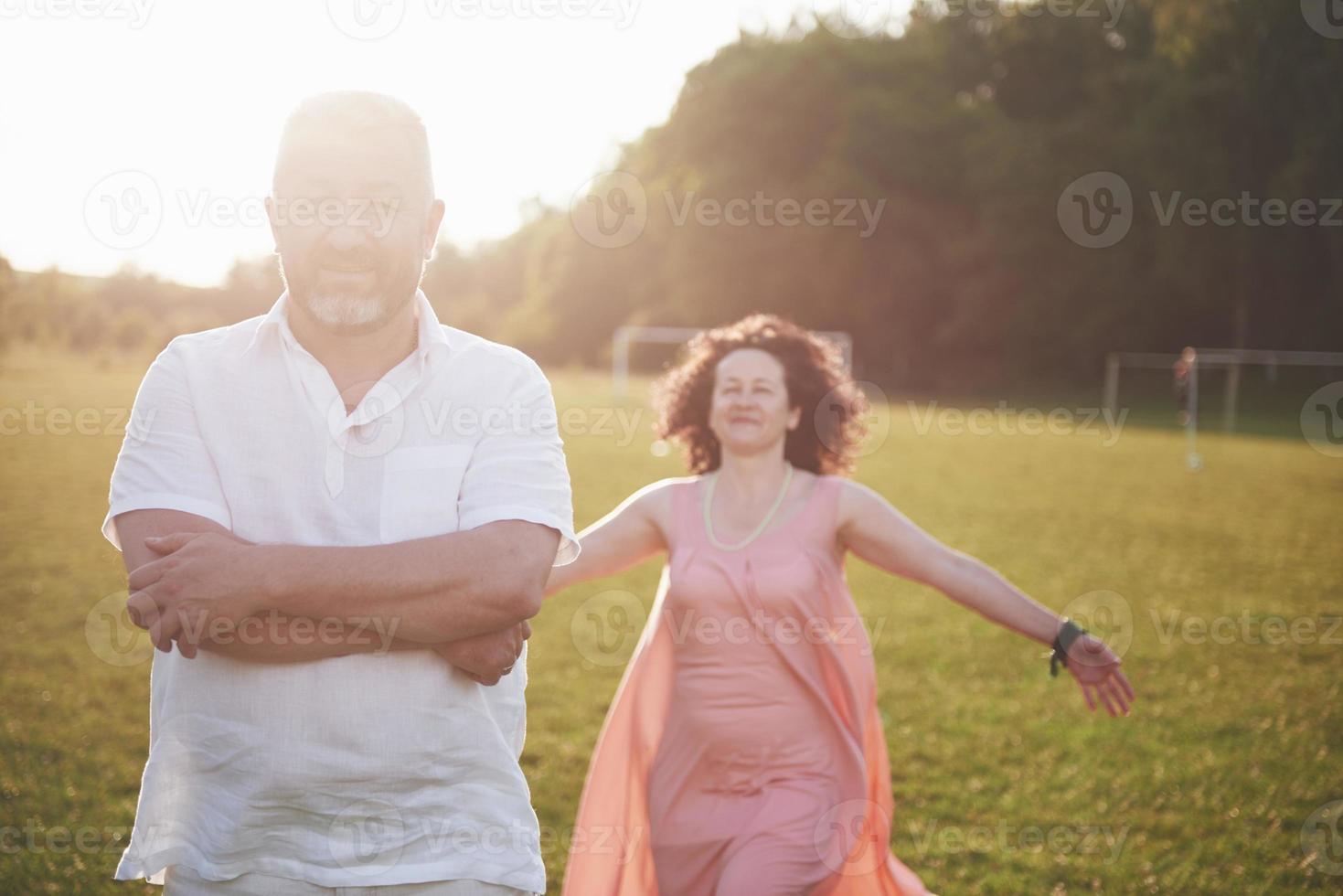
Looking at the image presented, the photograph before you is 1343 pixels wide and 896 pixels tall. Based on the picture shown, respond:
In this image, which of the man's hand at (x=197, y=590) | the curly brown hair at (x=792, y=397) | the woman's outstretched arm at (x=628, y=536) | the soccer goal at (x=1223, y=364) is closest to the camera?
the man's hand at (x=197, y=590)

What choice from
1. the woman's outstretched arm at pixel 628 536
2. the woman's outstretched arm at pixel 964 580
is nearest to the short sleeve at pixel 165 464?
the woman's outstretched arm at pixel 628 536

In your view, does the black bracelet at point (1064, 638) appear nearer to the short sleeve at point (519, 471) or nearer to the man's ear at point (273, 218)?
the short sleeve at point (519, 471)

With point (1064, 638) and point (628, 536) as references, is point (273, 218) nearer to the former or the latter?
point (628, 536)

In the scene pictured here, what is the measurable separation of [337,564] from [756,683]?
1.88m

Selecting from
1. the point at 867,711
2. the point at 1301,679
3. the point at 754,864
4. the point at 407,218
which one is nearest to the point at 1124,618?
the point at 1301,679

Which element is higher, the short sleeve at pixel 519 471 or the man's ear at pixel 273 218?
the man's ear at pixel 273 218

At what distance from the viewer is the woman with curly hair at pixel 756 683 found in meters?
3.37

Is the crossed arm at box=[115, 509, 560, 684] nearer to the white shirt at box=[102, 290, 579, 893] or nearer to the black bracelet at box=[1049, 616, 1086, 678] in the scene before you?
the white shirt at box=[102, 290, 579, 893]

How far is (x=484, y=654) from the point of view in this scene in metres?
2.07

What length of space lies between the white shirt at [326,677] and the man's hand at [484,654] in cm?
4

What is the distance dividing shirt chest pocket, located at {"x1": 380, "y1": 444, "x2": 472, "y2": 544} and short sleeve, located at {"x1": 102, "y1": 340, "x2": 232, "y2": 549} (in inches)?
12.2

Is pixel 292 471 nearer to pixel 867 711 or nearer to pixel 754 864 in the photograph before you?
pixel 754 864

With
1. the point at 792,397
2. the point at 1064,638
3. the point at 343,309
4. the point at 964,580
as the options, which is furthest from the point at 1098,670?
the point at 343,309

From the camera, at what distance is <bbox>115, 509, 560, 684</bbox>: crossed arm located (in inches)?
76.9
